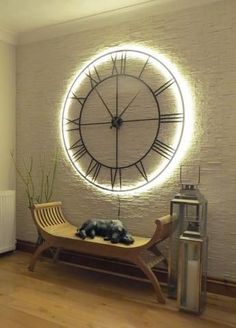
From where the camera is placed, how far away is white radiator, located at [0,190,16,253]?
3508mm

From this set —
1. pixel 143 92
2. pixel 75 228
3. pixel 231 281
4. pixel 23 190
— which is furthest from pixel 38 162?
pixel 231 281

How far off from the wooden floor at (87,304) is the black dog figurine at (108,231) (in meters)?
0.42

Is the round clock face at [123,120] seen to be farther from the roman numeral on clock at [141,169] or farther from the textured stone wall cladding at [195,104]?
the textured stone wall cladding at [195,104]

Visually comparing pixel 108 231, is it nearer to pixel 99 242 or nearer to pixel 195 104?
pixel 99 242

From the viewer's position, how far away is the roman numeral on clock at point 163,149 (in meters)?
2.89

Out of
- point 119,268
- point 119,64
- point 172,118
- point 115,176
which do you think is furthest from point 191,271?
point 119,64

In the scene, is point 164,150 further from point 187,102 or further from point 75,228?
point 75,228

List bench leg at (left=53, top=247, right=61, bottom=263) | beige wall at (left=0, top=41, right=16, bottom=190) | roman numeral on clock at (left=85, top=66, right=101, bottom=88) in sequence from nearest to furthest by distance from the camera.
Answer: roman numeral on clock at (left=85, top=66, right=101, bottom=88) → bench leg at (left=53, top=247, right=61, bottom=263) → beige wall at (left=0, top=41, right=16, bottom=190)

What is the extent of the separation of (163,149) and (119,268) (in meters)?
1.19

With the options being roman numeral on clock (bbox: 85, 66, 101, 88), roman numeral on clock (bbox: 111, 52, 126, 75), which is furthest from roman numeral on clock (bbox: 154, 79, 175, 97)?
roman numeral on clock (bbox: 85, 66, 101, 88)

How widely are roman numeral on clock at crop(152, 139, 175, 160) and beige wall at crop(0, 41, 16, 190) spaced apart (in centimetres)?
174

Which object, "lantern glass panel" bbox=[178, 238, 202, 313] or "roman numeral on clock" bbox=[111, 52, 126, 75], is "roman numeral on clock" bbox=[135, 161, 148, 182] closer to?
"lantern glass panel" bbox=[178, 238, 202, 313]

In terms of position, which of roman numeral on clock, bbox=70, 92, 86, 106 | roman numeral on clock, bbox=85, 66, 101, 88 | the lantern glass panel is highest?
roman numeral on clock, bbox=85, 66, 101, 88

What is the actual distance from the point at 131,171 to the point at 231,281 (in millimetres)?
1246
